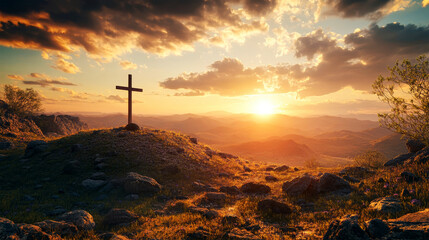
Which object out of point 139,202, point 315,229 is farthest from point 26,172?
point 315,229

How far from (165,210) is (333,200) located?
10.5 metres

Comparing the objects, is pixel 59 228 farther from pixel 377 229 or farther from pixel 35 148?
pixel 35 148

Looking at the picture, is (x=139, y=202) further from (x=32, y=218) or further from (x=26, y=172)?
(x=26, y=172)

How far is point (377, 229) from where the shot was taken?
6023mm

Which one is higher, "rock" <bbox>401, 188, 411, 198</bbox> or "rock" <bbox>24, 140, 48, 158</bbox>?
"rock" <bbox>401, 188, 411, 198</bbox>

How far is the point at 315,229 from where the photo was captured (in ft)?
29.8

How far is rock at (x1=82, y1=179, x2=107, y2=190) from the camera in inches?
680

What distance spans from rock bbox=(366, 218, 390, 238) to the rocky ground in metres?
0.03

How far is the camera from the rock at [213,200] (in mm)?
14336

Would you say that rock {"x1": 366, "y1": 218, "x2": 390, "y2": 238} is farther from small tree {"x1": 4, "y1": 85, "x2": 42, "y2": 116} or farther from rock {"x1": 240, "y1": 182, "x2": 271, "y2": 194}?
small tree {"x1": 4, "y1": 85, "x2": 42, "y2": 116}

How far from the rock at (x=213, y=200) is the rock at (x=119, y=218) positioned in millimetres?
4743

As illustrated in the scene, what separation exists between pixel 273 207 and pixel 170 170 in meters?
12.4

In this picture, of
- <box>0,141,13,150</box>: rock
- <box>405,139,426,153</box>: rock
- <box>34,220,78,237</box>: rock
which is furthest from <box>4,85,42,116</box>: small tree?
<box>405,139,426,153</box>: rock

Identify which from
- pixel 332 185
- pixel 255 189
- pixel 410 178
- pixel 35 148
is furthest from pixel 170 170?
pixel 410 178
